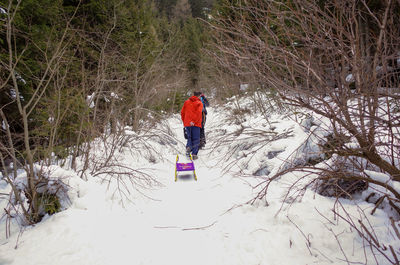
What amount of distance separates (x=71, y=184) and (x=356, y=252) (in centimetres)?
346

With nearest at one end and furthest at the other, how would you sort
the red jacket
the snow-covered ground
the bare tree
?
the bare tree → the snow-covered ground → the red jacket

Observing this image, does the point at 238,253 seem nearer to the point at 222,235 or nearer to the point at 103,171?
the point at 222,235

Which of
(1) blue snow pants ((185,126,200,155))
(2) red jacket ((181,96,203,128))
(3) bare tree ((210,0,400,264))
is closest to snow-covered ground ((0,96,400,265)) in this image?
(3) bare tree ((210,0,400,264))

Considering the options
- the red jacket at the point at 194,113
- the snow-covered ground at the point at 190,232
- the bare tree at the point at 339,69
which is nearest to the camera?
the bare tree at the point at 339,69

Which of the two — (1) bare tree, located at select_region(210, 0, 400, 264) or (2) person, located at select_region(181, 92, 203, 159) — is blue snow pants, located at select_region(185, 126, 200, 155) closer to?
(2) person, located at select_region(181, 92, 203, 159)

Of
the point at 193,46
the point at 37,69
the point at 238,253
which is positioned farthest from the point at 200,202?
the point at 193,46

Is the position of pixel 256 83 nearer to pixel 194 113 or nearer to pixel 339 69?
pixel 194 113

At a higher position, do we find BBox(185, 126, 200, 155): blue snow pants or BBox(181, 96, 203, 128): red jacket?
BBox(181, 96, 203, 128): red jacket

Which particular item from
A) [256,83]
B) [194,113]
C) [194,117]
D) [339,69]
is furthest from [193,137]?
[339,69]

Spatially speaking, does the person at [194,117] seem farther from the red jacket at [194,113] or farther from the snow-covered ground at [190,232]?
the snow-covered ground at [190,232]

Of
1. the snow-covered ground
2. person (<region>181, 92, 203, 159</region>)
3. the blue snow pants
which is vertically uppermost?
person (<region>181, 92, 203, 159</region>)

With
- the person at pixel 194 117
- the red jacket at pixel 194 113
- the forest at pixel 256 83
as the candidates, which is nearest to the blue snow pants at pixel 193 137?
the person at pixel 194 117

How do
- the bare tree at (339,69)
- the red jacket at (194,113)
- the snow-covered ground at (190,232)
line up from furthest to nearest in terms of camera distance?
the red jacket at (194,113), the snow-covered ground at (190,232), the bare tree at (339,69)

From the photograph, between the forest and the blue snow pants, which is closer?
the forest
